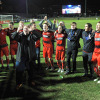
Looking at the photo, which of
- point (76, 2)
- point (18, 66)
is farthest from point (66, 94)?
point (76, 2)

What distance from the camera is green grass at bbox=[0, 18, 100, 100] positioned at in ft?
14.9

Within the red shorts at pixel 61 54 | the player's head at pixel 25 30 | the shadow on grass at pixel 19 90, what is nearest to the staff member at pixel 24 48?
the player's head at pixel 25 30

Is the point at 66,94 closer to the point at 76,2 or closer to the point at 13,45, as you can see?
the point at 13,45

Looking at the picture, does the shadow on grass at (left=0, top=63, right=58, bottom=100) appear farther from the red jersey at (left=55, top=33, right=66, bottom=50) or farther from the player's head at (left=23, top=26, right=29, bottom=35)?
the player's head at (left=23, top=26, right=29, bottom=35)

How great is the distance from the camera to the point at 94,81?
218 inches

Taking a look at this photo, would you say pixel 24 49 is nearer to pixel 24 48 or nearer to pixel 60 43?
pixel 24 48

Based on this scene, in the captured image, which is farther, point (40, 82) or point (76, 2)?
point (76, 2)

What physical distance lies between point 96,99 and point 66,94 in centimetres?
89

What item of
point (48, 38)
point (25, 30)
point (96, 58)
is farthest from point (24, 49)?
point (96, 58)

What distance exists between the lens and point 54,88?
16.6ft

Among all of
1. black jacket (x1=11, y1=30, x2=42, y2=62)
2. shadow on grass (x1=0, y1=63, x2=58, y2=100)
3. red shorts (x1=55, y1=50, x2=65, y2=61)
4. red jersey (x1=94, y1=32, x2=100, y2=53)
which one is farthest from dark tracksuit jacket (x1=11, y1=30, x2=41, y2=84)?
red jersey (x1=94, y1=32, x2=100, y2=53)

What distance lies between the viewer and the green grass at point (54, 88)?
4.53 metres

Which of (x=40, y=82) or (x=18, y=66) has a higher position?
(x=18, y=66)

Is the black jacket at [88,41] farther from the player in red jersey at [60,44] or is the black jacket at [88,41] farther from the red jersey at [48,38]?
the red jersey at [48,38]
